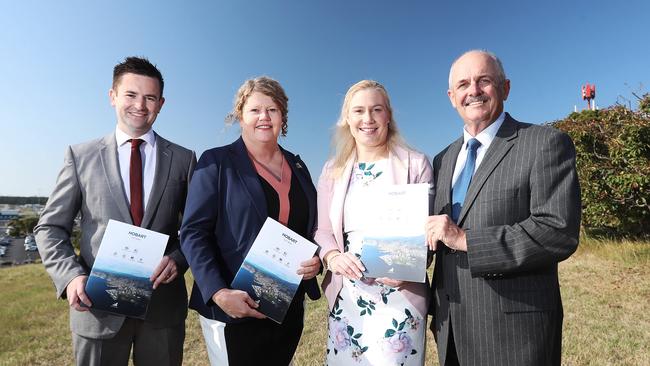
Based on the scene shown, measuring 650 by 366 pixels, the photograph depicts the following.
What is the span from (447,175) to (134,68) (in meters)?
2.05

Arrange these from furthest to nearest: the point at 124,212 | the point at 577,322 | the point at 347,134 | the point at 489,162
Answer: the point at 577,322, the point at 347,134, the point at 124,212, the point at 489,162

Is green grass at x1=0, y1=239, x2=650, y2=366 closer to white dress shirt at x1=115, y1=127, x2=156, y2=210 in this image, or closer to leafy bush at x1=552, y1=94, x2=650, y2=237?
leafy bush at x1=552, y1=94, x2=650, y2=237

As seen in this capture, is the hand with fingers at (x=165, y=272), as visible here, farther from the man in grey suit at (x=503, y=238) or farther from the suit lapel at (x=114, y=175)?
the man in grey suit at (x=503, y=238)

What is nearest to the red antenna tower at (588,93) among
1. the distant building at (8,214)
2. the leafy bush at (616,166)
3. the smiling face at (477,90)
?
the leafy bush at (616,166)

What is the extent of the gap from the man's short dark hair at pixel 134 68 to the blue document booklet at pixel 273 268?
1.32 metres

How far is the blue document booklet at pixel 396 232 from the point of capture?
2145 mm

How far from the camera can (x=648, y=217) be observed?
10898 millimetres

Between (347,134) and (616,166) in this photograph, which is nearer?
(347,134)

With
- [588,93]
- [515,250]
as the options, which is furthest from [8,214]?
[515,250]

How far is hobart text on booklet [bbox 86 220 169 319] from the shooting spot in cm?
234

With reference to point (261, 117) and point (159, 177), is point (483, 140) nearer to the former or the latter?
point (261, 117)

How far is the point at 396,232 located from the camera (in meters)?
2.19

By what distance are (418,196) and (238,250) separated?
40.4 inches

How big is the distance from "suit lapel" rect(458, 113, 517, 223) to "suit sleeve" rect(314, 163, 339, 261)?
76 cm
